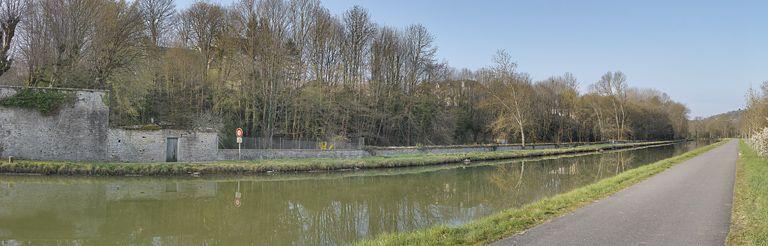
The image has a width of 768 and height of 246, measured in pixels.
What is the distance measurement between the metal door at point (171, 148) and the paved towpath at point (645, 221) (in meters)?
20.5

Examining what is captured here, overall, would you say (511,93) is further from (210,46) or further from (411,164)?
(210,46)

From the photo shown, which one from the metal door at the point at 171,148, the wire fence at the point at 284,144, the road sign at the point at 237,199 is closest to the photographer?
the road sign at the point at 237,199

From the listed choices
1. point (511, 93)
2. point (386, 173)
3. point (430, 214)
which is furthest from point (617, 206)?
point (511, 93)

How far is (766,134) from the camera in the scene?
78.7ft

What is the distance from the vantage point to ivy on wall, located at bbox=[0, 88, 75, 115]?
895 inches

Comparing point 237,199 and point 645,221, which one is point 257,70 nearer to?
point 237,199

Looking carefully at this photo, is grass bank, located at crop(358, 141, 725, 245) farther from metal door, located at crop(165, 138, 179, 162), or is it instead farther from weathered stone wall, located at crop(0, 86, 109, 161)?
weathered stone wall, located at crop(0, 86, 109, 161)

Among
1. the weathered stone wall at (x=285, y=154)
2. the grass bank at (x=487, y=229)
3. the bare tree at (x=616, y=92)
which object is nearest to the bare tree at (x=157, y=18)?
the weathered stone wall at (x=285, y=154)

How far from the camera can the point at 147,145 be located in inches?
945

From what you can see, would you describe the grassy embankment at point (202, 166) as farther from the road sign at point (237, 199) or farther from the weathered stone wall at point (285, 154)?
the road sign at point (237, 199)

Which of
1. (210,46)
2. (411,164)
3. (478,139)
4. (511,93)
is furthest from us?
(478,139)

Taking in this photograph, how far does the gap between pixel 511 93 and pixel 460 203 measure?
35120 millimetres

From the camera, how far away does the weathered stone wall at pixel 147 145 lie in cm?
2386

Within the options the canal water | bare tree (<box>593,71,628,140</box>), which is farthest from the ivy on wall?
bare tree (<box>593,71,628,140</box>)
